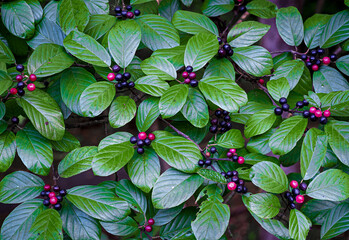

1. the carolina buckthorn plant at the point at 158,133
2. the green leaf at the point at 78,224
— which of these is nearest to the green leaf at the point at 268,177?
the carolina buckthorn plant at the point at 158,133

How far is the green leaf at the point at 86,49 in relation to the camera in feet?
3.18

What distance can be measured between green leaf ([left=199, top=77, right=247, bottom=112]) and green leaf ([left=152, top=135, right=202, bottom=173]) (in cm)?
17

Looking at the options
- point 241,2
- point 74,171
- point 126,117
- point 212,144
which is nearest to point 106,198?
point 74,171

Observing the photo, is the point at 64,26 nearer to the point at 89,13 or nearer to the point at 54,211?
the point at 89,13

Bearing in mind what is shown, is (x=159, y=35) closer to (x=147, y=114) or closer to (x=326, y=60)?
(x=147, y=114)

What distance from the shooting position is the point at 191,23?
1152 mm

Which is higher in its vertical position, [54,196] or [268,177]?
[268,177]

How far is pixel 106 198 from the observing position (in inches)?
36.7

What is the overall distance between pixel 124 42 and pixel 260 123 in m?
0.56

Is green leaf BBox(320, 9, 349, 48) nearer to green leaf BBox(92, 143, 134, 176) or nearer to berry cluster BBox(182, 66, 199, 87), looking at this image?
berry cluster BBox(182, 66, 199, 87)

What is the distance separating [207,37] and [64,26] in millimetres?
521

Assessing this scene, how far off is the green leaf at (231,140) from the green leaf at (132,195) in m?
0.33

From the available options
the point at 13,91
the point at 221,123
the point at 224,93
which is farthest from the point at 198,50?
the point at 13,91

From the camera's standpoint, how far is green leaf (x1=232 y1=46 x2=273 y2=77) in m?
1.11
